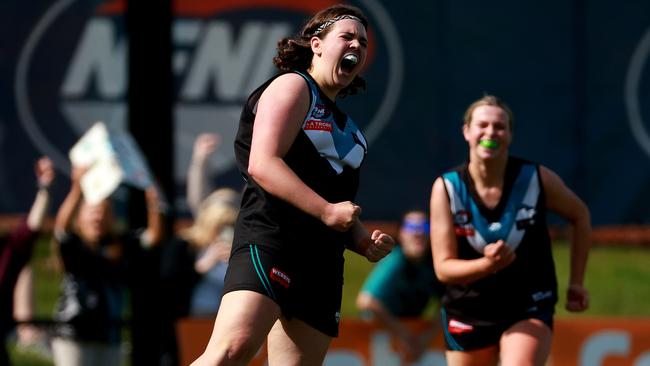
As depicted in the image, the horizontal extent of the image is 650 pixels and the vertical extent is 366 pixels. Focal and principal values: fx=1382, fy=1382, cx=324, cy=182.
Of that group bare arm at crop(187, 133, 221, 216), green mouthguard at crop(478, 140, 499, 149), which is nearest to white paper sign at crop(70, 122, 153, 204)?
bare arm at crop(187, 133, 221, 216)

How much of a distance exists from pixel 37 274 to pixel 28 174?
3.64 feet

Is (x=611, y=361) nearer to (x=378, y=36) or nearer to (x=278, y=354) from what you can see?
(x=378, y=36)

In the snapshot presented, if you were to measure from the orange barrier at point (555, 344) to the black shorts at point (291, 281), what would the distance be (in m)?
3.92

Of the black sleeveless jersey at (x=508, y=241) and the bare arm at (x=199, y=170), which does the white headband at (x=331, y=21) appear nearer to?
the black sleeveless jersey at (x=508, y=241)

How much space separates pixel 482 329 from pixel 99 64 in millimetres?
4312

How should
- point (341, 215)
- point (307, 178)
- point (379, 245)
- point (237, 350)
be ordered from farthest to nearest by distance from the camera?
point (307, 178) < point (379, 245) < point (237, 350) < point (341, 215)

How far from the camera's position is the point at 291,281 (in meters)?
5.23

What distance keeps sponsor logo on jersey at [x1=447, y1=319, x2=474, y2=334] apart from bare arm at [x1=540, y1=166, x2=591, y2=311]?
0.52 metres

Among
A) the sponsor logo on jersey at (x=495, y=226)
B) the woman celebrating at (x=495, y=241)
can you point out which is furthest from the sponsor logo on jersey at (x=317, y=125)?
the sponsor logo on jersey at (x=495, y=226)

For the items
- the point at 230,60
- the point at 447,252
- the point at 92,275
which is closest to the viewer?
the point at 447,252

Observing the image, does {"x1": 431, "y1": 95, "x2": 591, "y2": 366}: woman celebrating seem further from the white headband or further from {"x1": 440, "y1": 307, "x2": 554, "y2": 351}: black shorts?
the white headband

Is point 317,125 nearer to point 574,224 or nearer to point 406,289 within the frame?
point 574,224

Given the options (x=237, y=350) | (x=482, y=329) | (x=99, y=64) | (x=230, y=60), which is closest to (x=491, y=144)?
(x=482, y=329)

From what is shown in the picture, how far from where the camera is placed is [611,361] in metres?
9.48
